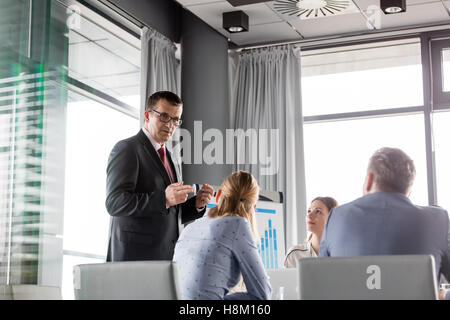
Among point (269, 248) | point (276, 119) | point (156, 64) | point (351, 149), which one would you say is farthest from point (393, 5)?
point (269, 248)

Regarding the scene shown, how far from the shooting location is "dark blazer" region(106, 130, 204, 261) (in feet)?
9.51

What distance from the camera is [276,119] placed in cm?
630

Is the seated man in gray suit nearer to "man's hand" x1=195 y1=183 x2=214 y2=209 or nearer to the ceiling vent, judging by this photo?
"man's hand" x1=195 y1=183 x2=214 y2=209

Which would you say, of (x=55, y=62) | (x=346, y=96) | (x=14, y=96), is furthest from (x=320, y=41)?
(x=14, y=96)

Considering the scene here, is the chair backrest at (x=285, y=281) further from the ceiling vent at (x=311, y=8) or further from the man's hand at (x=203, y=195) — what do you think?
the ceiling vent at (x=311, y=8)

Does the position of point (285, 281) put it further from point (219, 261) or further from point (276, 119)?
point (276, 119)

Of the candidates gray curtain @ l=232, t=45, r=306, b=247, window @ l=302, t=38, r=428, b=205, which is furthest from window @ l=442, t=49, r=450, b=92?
gray curtain @ l=232, t=45, r=306, b=247

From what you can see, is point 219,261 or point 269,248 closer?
point 219,261

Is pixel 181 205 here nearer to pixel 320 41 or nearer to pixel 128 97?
pixel 128 97

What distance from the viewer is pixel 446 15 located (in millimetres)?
5695

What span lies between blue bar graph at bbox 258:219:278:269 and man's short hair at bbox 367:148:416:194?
298cm

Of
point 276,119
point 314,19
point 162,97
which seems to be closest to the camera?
point 162,97

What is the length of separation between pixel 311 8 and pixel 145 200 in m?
3.17

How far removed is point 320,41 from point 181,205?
361 centimetres
